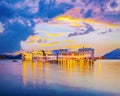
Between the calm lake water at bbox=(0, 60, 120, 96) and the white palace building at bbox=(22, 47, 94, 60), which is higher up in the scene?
the white palace building at bbox=(22, 47, 94, 60)

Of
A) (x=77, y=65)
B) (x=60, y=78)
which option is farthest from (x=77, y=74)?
(x=60, y=78)

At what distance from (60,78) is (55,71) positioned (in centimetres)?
33

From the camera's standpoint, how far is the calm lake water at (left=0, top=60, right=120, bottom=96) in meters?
4.51

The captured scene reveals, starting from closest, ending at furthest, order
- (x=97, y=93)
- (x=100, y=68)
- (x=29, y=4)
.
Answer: (x=97, y=93) → (x=29, y=4) → (x=100, y=68)

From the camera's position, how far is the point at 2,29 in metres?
4.69

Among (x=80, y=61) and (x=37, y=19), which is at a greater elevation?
(x=37, y=19)

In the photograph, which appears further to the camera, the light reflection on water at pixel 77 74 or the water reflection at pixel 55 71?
the water reflection at pixel 55 71

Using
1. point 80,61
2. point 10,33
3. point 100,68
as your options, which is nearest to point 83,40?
point 80,61

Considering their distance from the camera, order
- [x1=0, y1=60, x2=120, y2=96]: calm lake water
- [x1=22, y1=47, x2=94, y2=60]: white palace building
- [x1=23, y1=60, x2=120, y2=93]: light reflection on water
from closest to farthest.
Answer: [x1=0, y1=60, x2=120, y2=96]: calm lake water < [x1=23, y1=60, x2=120, y2=93]: light reflection on water < [x1=22, y1=47, x2=94, y2=60]: white palace building

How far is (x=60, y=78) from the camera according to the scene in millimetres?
4723

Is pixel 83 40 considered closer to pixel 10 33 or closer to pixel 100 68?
pixel 100 68

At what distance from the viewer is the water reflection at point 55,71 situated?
4.78 m

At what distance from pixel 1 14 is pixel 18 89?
1077mm

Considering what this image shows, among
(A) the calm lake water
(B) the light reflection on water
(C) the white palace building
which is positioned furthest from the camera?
(C) the white palace building
